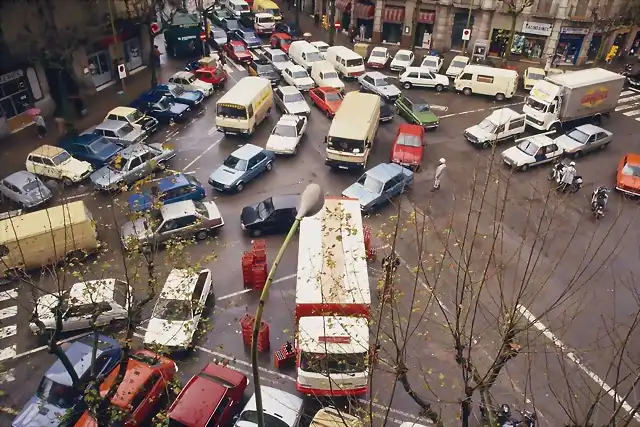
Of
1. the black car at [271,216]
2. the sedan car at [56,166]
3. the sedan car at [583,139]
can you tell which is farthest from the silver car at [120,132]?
the sedan car at [583,139]

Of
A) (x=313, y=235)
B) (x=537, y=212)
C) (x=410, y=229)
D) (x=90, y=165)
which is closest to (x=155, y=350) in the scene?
(x=313, y=235)

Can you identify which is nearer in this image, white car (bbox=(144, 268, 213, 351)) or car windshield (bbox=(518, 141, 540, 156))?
white car (bbox=(144, 268, 213, 351))

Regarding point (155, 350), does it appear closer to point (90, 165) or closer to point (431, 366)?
point (431, 366)

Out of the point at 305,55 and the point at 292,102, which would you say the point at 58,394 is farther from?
the point at 305,55

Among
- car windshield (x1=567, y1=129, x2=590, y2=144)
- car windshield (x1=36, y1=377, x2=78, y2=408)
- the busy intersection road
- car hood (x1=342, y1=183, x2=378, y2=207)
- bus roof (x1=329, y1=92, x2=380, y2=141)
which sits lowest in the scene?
the busy intersection road

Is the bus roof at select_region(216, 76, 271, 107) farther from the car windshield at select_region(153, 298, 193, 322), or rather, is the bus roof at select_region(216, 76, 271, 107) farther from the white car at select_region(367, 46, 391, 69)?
the car windshield at select_region(153, 298, 193, 322)

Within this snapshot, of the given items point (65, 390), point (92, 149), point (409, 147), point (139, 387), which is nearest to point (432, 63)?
point (409, 147)

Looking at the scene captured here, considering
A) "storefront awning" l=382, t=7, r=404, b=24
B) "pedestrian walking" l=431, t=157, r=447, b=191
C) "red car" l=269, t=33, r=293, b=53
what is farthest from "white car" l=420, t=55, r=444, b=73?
"pedestrian walking" l=431, t=157, r=447, b=191

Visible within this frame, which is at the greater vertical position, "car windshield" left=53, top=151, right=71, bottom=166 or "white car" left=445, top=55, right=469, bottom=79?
"white car" left=445, top=55, right=469, bottom=79
